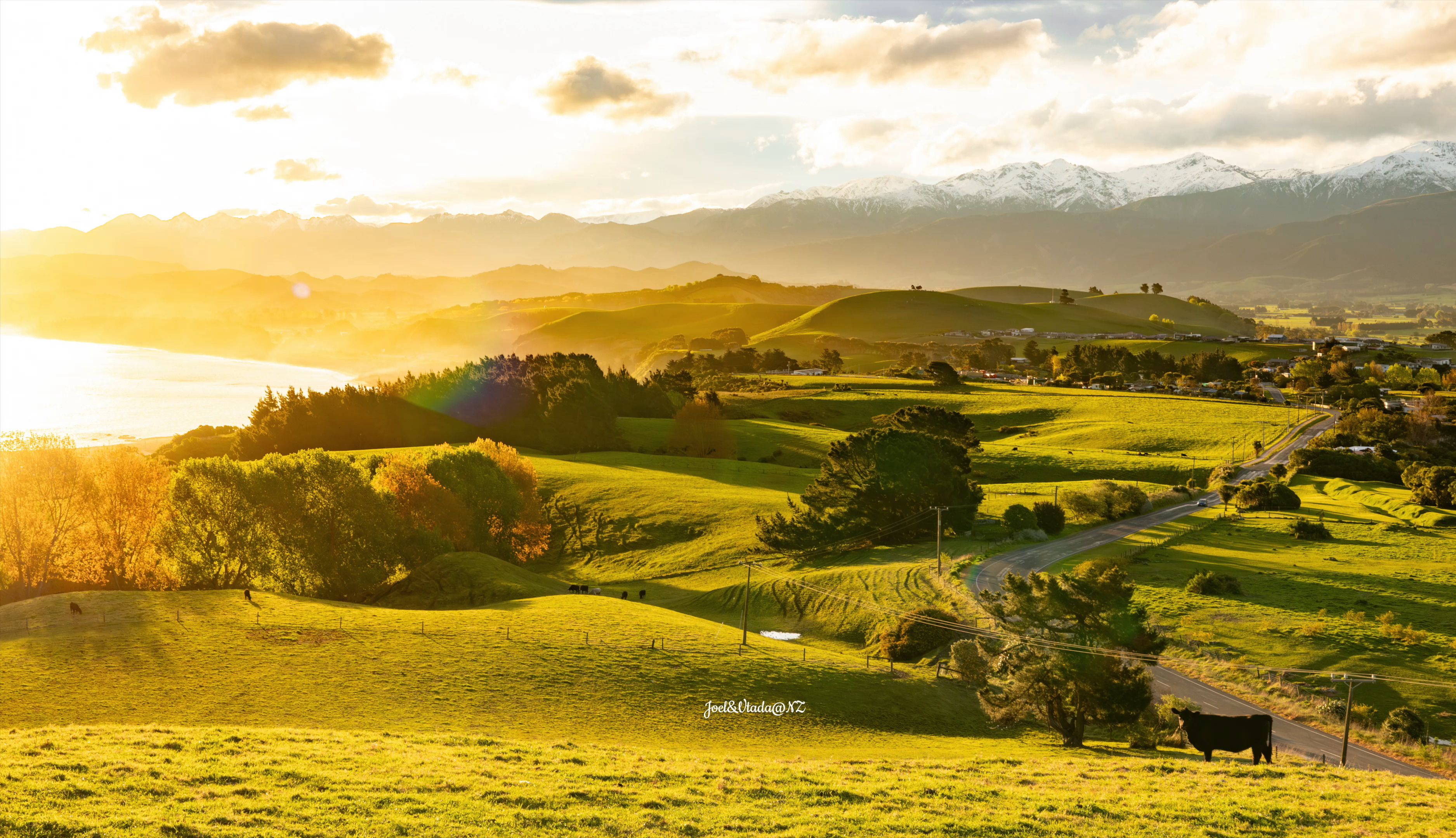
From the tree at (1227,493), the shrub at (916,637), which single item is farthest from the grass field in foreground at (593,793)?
the tree at (1227,493)

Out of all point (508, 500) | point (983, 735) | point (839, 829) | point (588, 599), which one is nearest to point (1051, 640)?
point (983, 735)

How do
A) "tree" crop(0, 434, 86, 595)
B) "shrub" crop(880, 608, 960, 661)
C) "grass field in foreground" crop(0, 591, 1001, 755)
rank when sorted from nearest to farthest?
"grass field in foreground" crop(0, 591, 1001, 755), "shrub" crop(880, 608, 960, 661), "tree" crop(0, 434, 86, 595)

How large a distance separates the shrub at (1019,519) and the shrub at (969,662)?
109 ft

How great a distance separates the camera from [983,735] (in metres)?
41.7

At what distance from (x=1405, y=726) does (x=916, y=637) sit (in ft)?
83.4

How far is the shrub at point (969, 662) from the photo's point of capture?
48.5 m

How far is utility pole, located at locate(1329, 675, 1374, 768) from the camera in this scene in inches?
1470

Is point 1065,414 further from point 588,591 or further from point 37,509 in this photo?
point 37,509

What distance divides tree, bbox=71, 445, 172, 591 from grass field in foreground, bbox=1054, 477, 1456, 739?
77236mm

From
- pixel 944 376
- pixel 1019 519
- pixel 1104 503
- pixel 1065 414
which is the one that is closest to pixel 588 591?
pixel 1019 519

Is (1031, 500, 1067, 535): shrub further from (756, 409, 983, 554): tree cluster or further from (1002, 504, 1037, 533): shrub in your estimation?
(756, 409, 983, 554): tree cluster

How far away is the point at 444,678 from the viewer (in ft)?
131

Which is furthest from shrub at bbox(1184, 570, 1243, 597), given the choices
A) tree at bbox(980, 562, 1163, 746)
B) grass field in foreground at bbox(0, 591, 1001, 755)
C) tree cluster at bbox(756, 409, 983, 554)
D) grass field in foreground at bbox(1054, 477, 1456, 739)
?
grass field in foreground at bbox(0, 591, 1001, 755)

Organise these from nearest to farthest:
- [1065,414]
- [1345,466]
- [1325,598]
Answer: [1325,598], [1345,466], [1065,414]
